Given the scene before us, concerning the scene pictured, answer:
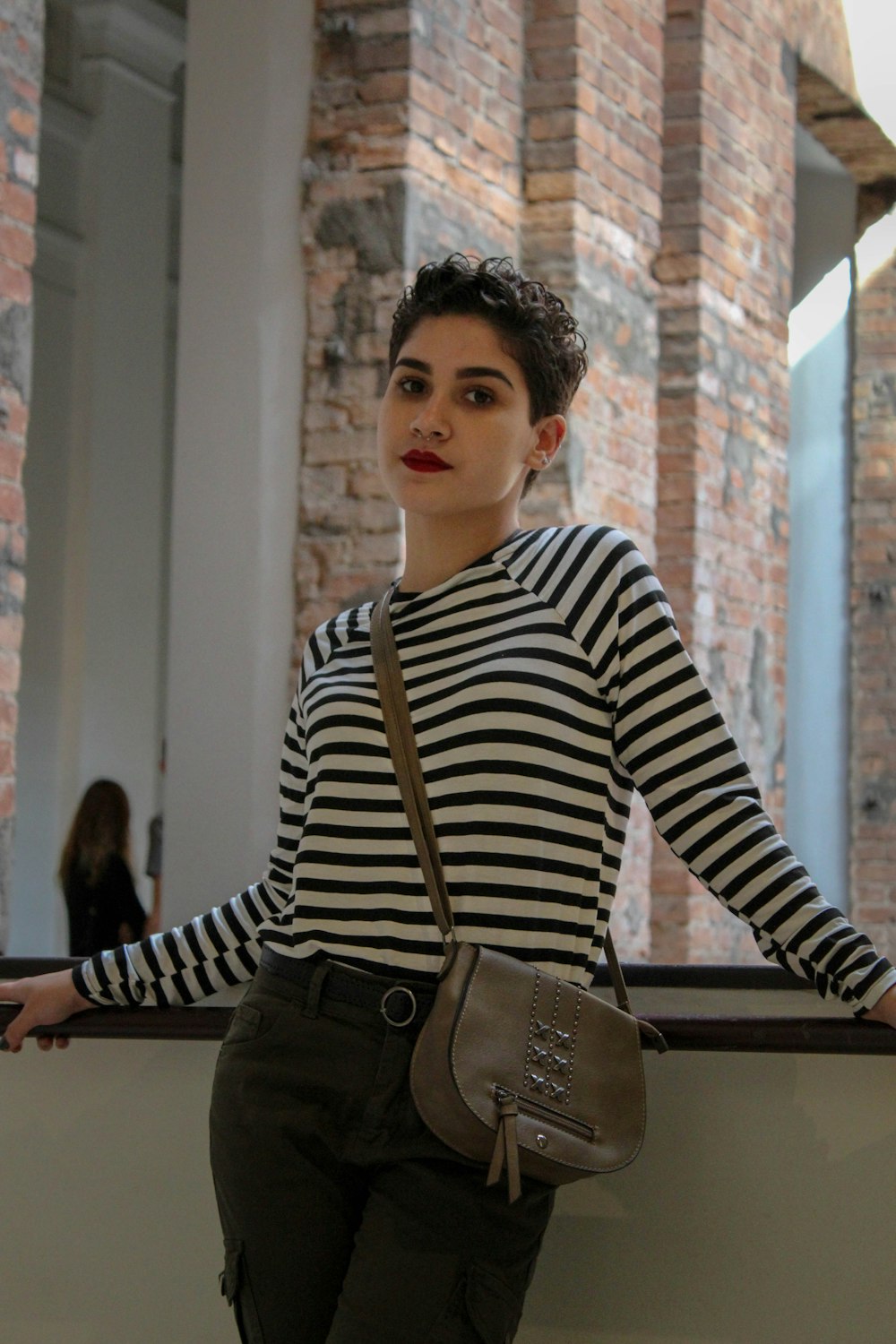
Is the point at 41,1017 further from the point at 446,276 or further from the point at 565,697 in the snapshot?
the point at 446,276

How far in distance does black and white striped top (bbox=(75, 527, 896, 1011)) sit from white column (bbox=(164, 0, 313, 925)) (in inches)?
102

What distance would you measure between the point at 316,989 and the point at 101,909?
4323 millimetres

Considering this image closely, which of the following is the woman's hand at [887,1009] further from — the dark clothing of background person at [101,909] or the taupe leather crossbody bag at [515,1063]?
the dark clothing of background person at [101,909]

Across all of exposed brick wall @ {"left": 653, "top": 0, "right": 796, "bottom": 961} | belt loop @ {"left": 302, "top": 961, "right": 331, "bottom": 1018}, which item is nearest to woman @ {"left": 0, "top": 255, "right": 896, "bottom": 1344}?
belt loop @ {"left": 302, "top": 961, "right": 331, "bottom": 1018}

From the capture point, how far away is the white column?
169 inches

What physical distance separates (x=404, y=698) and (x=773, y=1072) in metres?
0.65

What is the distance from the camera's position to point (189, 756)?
4.28m

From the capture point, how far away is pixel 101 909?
228 inches

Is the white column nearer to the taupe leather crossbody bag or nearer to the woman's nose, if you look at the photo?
the woman's nose

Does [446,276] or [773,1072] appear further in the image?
[773,1072]

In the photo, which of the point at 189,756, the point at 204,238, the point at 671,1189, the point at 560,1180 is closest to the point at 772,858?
the point at 560,1180

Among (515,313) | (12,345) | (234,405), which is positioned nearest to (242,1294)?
(515,313)

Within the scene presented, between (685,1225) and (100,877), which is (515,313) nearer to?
(685,1225)

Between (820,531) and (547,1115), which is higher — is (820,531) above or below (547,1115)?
above
